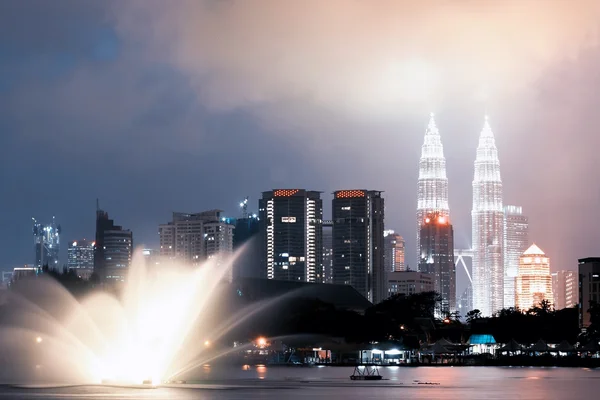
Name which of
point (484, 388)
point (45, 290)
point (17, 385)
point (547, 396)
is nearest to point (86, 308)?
point (45, 290)

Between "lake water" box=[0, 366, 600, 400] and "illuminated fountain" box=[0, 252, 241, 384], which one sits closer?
"lake water" box=[0, 366, 600, 400]

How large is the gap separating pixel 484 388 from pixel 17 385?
42539 millimetres

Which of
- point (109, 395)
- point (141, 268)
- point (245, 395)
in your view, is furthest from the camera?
point (141, 268)

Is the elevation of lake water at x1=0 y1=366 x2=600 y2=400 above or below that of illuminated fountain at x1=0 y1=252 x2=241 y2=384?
below

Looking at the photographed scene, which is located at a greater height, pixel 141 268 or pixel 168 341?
pixel 141 268

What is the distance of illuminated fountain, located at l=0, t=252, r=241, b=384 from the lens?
113m

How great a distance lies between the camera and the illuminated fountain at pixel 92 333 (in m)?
113

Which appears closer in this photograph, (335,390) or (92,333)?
(335,390)

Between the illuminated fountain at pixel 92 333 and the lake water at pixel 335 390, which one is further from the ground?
the illuminated fountain at pixel 92 333

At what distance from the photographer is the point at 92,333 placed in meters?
136

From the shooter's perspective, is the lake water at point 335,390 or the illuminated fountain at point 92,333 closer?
the lake water at point 335,390

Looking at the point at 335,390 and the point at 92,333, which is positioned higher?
the point at 92,333

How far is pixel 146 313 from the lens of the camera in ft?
432

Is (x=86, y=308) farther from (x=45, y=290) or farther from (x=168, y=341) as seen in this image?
(x=168, y=341)
